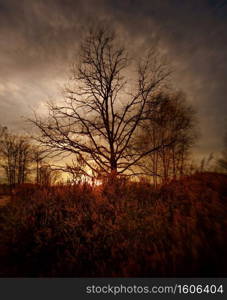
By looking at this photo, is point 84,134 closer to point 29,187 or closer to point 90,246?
point 29,187

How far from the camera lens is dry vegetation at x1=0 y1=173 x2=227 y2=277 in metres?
2.81

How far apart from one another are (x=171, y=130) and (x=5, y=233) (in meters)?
13.5

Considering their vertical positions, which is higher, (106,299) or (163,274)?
(163,274)

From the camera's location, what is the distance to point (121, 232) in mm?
4172

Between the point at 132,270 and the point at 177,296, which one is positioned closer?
the point at 177,296

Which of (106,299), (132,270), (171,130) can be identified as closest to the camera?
(106,299)

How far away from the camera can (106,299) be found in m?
2.71

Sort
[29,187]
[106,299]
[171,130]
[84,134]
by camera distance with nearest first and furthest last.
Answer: [106,299]
[29,187]
[84,134]
[171,130]

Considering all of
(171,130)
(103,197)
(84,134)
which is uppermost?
(171,130)

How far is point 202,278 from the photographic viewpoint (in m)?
2.50

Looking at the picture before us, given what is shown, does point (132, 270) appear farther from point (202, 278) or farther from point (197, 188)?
point (197, 188)

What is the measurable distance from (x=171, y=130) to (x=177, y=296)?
573 inches

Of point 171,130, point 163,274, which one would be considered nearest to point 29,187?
point 163,274

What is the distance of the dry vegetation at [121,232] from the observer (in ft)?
9.22
